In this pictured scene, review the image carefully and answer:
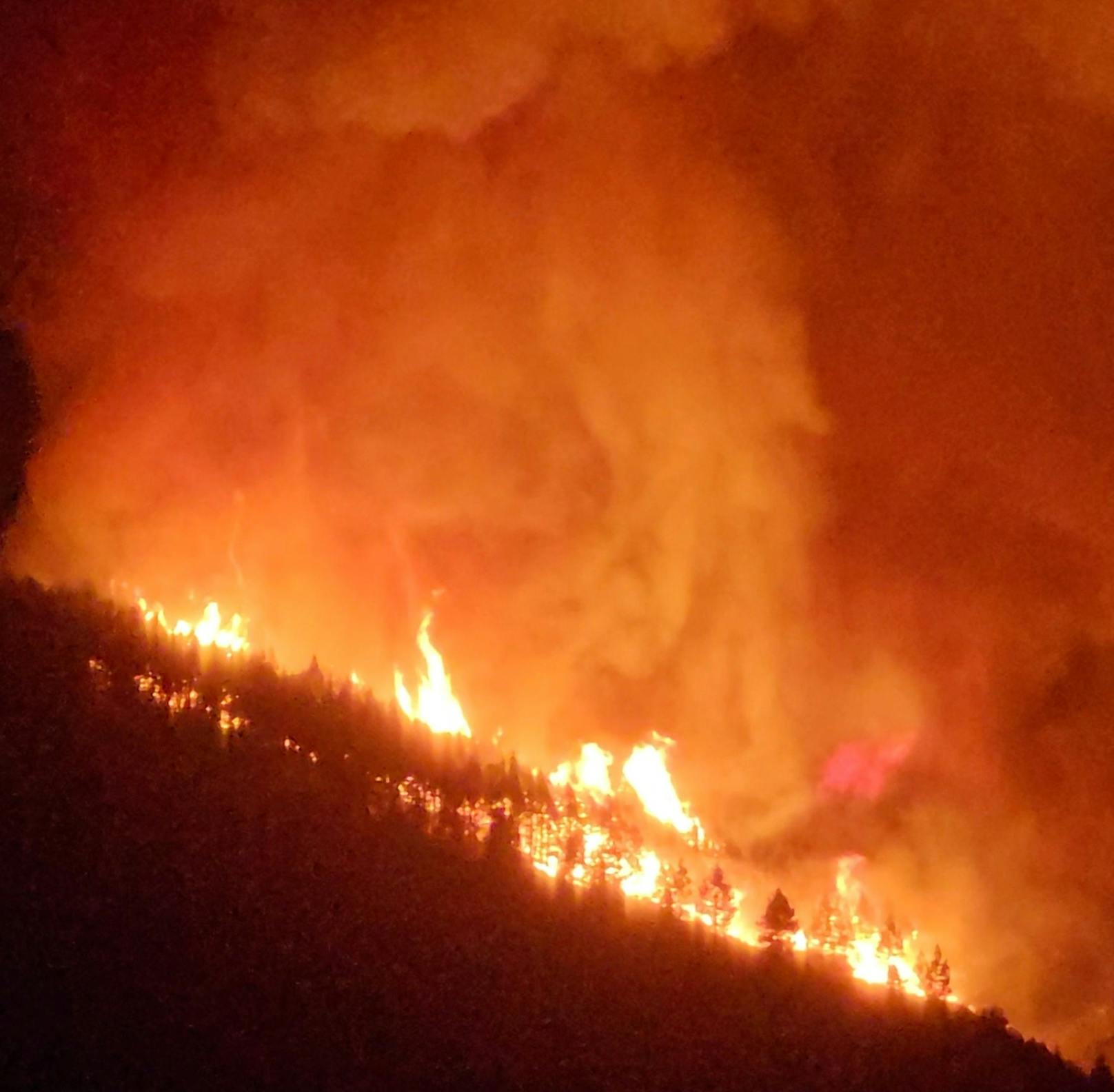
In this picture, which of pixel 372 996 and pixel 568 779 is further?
pixel 568 779

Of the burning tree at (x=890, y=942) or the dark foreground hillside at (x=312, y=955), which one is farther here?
the burning tree at (x=890, y=942)

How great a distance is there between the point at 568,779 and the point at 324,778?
244cm

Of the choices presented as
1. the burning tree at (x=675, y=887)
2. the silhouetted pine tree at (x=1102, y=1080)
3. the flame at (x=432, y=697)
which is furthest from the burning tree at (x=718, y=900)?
the silhouetted pine tree at (x=1102, y=1080)

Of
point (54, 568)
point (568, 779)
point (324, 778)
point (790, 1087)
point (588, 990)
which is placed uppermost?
point (54, 568)

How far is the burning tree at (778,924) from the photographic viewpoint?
8.44m

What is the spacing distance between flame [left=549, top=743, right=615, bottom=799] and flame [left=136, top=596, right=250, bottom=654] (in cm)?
281

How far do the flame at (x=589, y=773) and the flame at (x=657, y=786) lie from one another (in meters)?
0.21

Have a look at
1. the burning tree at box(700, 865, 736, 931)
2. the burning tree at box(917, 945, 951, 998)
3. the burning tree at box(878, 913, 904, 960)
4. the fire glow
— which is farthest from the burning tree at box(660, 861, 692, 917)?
the burning tree at box(917, 945, 951, 998)

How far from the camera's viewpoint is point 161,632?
29.7 feet

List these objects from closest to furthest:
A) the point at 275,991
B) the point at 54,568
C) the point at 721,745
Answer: the point at 275,991 → the point at 54,568 → the point at 721,745

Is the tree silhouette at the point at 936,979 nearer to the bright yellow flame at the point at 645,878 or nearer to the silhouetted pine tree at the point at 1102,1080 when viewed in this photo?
the silhouetted pine tree at the point at 1102,1080

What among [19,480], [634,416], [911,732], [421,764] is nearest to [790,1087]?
[421,764]

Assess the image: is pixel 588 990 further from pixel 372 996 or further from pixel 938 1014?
pixel 938 1014

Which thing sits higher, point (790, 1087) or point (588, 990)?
point (588, 990)
